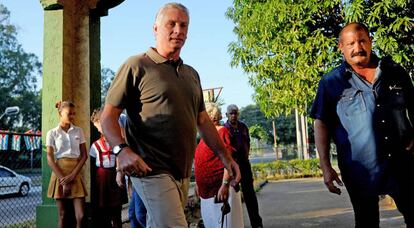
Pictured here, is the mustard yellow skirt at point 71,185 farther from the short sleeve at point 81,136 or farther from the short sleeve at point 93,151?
the short sleeve at point 93,151

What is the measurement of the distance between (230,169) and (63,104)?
241cm

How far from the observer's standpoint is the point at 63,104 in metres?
4.54

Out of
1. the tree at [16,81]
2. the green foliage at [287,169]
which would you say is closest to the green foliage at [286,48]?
the green foliage at [287,169]

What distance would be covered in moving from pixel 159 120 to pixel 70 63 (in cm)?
302

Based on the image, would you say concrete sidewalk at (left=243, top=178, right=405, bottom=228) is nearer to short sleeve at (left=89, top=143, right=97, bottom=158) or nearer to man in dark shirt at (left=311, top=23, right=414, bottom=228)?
short sleeve at (left=89, top=143, right=97, bottom=158)

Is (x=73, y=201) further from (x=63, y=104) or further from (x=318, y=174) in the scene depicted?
(x=318, y=174)

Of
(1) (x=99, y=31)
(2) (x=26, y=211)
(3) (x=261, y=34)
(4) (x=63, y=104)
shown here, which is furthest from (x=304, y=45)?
(2) (x=26, y=211)

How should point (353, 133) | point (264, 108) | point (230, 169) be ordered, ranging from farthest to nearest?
point (264, 108) → point (230, 169) → point (353, 133)

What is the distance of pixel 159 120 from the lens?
2391 millimetres

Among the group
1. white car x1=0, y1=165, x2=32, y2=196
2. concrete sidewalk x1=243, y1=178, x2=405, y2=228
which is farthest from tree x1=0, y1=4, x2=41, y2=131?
concrete sidewalk x1=243, y1=178, x2=405, y2=228

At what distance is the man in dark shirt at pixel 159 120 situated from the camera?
2.29 m

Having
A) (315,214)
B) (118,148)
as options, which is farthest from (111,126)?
(315,214)

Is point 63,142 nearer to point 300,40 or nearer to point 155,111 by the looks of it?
point 155,111

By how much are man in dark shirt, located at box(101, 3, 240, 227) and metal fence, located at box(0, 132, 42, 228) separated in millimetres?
3933
